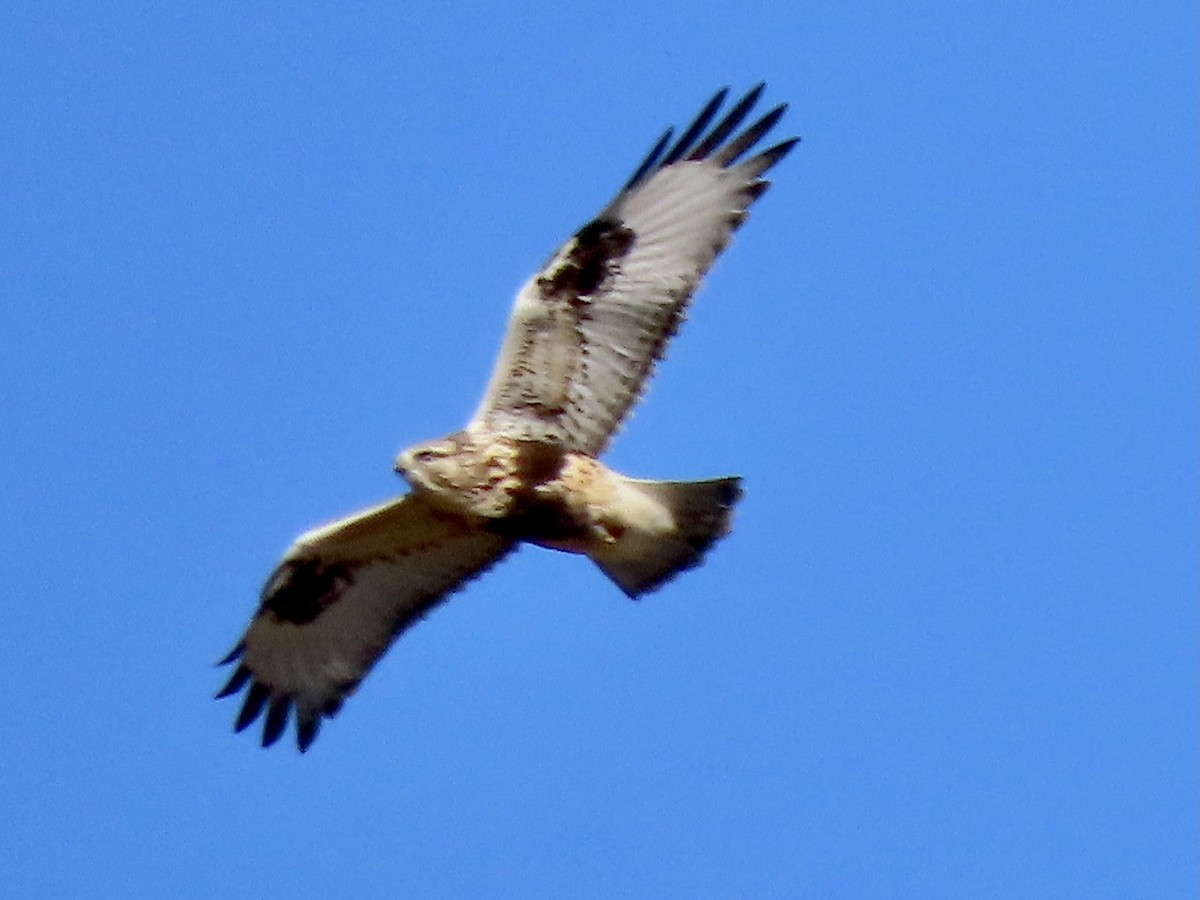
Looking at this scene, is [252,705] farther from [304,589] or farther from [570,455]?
[570,455]

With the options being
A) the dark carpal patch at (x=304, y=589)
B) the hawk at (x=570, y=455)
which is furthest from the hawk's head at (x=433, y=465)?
the dark carpal patch at (x=304, y=589)

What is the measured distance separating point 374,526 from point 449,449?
21.2 inches

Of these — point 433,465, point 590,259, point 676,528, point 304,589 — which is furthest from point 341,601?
point 590,259

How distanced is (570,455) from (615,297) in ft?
1.96

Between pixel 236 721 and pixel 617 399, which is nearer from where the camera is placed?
pixel 617 399

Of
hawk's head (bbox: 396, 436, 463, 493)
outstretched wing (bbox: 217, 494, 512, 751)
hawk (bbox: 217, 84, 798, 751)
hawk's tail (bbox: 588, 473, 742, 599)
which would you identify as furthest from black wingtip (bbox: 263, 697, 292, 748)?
hawk's tail (bbox: 588, 473, 742, 599)

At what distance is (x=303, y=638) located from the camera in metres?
9.20

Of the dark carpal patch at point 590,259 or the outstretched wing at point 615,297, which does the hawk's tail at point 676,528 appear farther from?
the dark carpal patch at point 590,259

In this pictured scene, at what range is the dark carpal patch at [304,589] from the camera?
354 inches

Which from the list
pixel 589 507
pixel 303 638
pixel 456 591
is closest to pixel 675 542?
pixel 589 507

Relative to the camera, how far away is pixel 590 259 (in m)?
8.68

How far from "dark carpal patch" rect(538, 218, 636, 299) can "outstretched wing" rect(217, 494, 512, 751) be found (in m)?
0.91

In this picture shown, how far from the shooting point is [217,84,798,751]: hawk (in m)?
8.52

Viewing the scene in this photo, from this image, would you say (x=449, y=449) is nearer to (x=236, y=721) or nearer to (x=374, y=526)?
(x=374, y=526)
